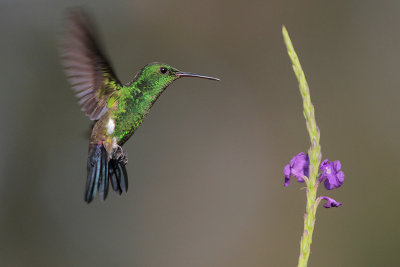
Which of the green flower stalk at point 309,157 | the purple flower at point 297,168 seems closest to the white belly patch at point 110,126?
the purple flower at point 297,168

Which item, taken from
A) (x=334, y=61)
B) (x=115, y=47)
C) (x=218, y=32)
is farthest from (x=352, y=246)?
(x=115, y=47)

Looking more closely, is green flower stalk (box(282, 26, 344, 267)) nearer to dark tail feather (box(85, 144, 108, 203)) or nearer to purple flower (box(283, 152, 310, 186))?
purple flower (box(283, 152, 310, 186))

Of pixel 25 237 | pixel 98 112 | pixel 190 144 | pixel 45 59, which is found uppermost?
pixel 45 59

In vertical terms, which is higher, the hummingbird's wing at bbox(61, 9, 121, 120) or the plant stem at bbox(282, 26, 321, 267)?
the hummingbird's wing at bbox(61, 9, 121, 120)

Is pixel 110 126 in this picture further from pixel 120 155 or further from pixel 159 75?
pixel 159 75

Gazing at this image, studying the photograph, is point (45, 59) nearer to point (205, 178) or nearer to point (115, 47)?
point (115, 47)

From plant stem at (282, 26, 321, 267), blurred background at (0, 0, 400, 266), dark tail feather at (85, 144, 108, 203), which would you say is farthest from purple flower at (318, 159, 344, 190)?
blurred background at (0, 0, 400, 266)
